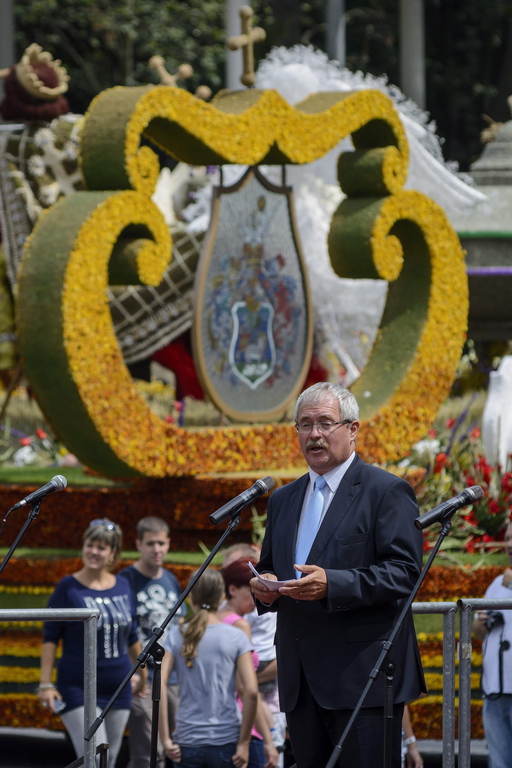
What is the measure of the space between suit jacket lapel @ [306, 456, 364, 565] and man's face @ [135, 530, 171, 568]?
2344mm

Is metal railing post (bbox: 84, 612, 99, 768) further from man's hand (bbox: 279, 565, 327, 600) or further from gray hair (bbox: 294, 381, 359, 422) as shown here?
gray hair (bbox: 294, 381, 359, 422)

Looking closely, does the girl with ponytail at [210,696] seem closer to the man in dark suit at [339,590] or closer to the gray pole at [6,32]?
the man in dark suit at [339,590]

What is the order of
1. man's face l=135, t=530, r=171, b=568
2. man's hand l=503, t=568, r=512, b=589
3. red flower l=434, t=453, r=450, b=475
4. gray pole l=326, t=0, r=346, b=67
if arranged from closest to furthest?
man's hand l=503, t=568, r=512, b=589 → man's face l=135, t=530, r=171, b=568 → red flower l=434, t=453, r=450, b=475 → gray pole l=326, t=0, r=346, b=67

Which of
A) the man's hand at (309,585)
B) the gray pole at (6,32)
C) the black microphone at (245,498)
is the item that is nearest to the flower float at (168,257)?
the black microphone at (245,498)

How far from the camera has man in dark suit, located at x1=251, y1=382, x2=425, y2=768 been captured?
402 cm

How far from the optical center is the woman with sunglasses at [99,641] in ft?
19.4

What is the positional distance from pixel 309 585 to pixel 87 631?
3.76ft

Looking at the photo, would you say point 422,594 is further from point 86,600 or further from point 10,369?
point 10,369

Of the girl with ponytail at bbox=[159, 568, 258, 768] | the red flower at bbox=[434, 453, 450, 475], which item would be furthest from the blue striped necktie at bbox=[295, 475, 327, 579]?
the red flower at bbox=[434, 453, 450, 475]

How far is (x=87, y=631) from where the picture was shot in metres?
4.75

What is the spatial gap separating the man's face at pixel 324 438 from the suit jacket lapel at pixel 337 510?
7cm

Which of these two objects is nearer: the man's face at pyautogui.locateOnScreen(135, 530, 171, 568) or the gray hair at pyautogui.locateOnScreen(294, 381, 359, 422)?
the gray hair at pyautogui.locateOnScreen(294, 381, 359, 422)

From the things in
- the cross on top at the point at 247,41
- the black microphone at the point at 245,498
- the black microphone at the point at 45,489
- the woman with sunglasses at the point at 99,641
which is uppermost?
the cross on top at the point at 247,41

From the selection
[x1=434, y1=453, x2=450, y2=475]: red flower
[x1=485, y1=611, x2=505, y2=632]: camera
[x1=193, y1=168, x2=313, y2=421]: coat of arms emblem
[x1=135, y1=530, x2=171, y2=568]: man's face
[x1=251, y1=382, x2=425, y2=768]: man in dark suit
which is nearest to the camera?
[x1=251, y1=382, x2=425, y2=768]: man in dark suit
